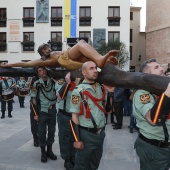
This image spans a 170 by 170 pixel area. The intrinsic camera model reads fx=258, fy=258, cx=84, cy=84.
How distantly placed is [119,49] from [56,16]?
22.6 ft

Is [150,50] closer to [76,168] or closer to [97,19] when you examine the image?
[97,19]

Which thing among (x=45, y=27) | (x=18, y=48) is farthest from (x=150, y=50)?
(x=18, y=48)

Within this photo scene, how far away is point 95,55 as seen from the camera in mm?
3025

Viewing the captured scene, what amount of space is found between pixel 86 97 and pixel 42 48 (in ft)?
4.43

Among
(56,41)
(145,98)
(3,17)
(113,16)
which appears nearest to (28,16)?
(3,17)

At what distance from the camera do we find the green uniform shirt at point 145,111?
8.67ft

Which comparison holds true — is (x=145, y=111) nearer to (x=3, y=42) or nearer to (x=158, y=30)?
(x=3, y=42)

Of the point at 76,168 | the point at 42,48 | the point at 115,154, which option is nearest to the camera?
the point at 76,168

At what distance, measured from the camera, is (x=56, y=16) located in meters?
24.9

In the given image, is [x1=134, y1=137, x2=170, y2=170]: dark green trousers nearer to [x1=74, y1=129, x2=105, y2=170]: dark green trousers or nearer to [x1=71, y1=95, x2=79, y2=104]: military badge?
[x1=74, y1=129, x2=105, y2=170]: dark green trousers

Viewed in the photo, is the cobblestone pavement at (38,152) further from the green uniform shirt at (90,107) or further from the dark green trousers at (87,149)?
the green uniform shirt at (90,107)

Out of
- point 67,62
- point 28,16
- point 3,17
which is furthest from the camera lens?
point 3,17

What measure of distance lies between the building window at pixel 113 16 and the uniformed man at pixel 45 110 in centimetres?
2076

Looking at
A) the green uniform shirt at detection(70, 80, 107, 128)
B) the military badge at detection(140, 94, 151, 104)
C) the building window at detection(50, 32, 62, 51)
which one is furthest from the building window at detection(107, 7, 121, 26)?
the military badge at detection(140, 94, 151, 104)
